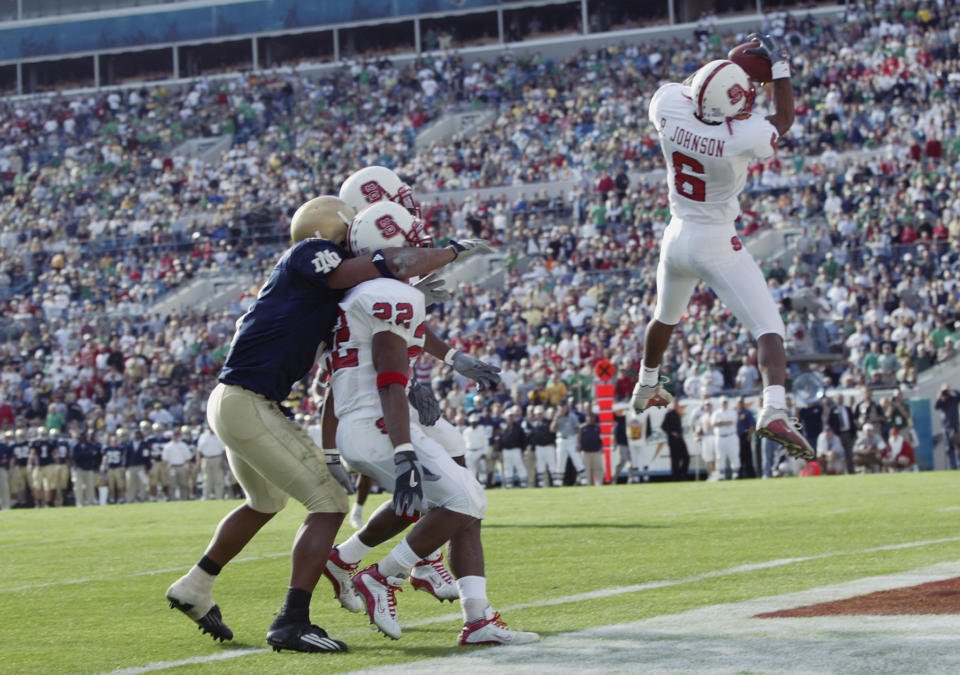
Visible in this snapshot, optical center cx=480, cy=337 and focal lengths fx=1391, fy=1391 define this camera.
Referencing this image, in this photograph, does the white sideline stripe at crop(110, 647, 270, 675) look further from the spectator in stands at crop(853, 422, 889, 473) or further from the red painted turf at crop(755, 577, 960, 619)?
the spectator in stands at crop(853, 422, 889, 473)

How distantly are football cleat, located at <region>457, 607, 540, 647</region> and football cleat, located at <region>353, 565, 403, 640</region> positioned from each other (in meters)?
0.33

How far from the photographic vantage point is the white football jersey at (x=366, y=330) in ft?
17.1

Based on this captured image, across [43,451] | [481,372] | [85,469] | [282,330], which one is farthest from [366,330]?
[43,451]

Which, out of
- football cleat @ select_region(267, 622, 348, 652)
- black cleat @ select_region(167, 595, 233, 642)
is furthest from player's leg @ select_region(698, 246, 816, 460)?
black cleat @ select_region(167, 595, 233, 642)

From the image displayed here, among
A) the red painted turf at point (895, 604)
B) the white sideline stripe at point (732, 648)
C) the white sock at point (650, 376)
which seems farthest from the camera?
the white sock at point (650, 376)

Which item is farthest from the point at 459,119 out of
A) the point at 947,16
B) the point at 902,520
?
the point at 902,520

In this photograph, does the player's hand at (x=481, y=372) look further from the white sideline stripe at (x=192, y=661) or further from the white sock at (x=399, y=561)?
the white sideline stripe at (x=192, y=661)

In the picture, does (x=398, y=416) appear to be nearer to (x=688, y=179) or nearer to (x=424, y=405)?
(x=424, y=405)

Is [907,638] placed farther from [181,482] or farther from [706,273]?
[181,482]

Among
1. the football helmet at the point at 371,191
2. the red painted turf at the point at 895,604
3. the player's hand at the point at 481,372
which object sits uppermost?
the football helmet at the point at 371,191

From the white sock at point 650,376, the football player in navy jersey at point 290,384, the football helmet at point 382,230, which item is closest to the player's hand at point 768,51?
the white sock at point 650,376

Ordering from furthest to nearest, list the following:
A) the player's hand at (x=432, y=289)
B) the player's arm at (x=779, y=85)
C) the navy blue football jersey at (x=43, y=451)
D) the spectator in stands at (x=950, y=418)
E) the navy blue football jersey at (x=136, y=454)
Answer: the navy blue football jersey at (x=43, y=451)
the navy blue football jersey at (x=136, y=454)
the spectator in stands at (x=950, y=418)
the player's arm at (x=779, y=85)
the player's hand at (x=432, y=289)

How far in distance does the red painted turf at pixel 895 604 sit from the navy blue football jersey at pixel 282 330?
205 cm

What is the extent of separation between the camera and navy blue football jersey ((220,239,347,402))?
5.45 metres
